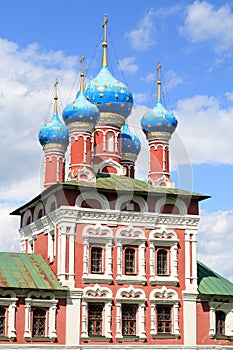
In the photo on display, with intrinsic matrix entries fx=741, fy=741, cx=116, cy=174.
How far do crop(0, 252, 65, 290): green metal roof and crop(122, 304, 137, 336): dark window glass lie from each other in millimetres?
2322

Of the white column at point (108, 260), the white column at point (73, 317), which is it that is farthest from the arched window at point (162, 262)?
the white column at point (73, 317)

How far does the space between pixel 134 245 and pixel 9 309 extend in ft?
15.6

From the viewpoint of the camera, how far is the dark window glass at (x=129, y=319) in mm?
23906

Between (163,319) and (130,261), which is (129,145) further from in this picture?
(163,319)

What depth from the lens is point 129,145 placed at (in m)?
30.2

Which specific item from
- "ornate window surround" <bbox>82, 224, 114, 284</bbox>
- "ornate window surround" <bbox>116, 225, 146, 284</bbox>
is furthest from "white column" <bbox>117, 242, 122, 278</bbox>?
"ornate window surround" <bbox>82, 224, 114, 284</bbox>

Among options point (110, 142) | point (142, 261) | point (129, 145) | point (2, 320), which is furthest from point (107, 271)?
point (129, 145)

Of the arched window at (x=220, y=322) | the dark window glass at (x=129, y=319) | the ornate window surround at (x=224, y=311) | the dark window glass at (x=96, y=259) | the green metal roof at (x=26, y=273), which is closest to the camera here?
the green metal roof at (x=26, y=273)

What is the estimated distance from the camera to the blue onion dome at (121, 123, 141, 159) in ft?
98.8

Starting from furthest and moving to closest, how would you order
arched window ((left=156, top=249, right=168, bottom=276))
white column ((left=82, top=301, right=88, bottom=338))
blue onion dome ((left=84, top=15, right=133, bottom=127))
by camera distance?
blue onion dome ((left=84, top=15, right=133, bottom=127)) < arched window ((left=156, top=249, right=168, bottom=276)) < white column ((left=82, top=301, right=88, bottom=338))

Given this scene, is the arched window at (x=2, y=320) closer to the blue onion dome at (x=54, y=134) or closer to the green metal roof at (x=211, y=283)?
the green metal roof at (x=211, y=283)

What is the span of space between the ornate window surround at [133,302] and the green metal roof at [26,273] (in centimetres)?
200

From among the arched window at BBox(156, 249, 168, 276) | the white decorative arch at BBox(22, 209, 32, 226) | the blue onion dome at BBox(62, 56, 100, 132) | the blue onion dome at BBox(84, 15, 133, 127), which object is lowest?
the arched window at BBox(156, 249, 168, 276)

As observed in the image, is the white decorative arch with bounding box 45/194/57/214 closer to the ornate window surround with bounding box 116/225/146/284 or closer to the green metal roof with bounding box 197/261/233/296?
the ornate window surround with bounding box 116/225/146/284
